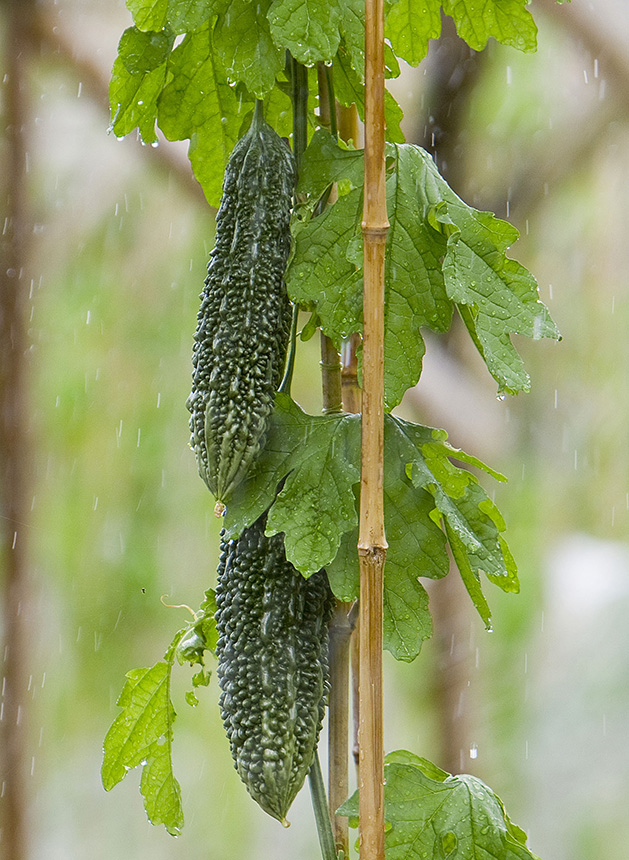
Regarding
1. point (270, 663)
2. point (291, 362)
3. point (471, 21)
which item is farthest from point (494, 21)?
point (270, 663)

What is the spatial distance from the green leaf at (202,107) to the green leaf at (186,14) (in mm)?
73

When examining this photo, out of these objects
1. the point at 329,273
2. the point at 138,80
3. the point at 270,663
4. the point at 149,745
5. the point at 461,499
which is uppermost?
the point at 138,80

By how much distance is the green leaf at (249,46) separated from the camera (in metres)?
0.50

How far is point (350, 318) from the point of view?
50 centimetres

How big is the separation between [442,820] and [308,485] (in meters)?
0.22

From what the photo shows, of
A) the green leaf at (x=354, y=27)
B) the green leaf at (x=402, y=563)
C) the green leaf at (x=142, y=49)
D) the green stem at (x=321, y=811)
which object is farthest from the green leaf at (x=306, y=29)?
the green stem at (x=321, y=811)

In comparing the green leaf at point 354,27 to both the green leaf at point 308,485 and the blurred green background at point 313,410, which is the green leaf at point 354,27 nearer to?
the green leaf at point 308,485

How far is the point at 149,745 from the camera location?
632mm

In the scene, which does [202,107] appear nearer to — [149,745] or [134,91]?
[134,91]

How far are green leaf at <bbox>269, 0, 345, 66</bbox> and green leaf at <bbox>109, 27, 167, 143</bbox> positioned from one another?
12 cm

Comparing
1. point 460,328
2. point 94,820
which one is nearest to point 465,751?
point 460,328

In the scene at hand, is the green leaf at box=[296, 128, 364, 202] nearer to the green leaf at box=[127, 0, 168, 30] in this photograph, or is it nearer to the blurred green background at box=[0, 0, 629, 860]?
the green leaf at box=[127, 0, 168, 30]

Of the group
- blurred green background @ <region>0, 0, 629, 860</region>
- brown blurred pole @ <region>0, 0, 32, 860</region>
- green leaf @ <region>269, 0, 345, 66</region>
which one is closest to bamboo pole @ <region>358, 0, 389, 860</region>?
green leaf @ <region>269, 0, 345, 66</region>

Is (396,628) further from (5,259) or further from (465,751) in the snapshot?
(5,259)
